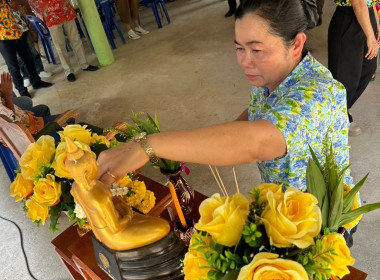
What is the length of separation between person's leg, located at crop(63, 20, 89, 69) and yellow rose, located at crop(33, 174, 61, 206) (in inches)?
150

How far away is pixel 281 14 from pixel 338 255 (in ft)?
2.17

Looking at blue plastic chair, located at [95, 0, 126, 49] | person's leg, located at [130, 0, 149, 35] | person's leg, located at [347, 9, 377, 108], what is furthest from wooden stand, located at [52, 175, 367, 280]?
person's leg, located at [130, 0, 149, 35]

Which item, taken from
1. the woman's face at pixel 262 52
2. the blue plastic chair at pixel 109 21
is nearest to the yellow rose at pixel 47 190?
the woman's face at pixel 262 52

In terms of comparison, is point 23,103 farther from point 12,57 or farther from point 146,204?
point 146,204

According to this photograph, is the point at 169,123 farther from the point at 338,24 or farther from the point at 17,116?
the point at 338,24

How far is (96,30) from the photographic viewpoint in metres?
4.50

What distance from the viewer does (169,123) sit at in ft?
10.9

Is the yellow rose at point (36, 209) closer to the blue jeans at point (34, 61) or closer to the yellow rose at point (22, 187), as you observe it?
the yellow rose at point (22, 187)

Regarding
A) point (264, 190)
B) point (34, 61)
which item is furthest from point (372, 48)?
point (34, 61)

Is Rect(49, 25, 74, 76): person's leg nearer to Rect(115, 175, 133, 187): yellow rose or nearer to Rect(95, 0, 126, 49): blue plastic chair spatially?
Rect(95, 0, 126, 49): blue plastic chair

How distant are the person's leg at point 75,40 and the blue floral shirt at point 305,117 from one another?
3.94 m

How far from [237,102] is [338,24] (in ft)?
4.21

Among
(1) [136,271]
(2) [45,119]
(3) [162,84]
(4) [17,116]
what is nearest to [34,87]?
(3) [162,84]

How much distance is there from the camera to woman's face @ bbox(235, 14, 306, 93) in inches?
38.9
